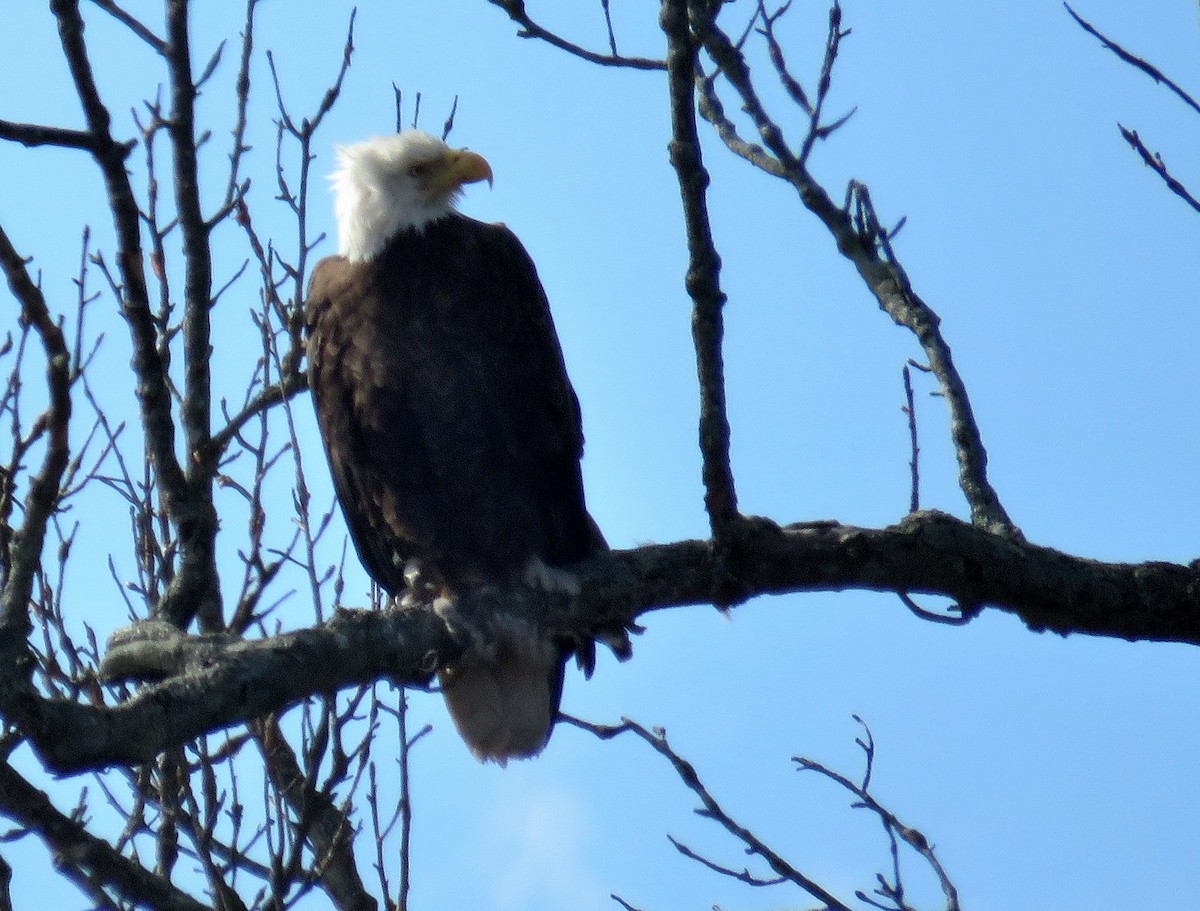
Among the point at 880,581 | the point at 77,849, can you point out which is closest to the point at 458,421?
the point at 880,581

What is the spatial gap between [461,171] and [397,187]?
7.8 inches

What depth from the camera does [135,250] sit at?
216cm

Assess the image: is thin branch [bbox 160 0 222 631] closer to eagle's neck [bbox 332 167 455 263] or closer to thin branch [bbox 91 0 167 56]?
thin branch [bbox 91 0 167 56]

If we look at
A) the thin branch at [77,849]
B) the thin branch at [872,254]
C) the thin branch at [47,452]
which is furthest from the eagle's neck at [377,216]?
the thin branch at [47,452]

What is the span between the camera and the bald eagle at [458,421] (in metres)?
3.87

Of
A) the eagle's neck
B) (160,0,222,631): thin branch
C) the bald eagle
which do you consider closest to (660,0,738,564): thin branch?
(160,0,222,631): thin branch

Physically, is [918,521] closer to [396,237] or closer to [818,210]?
[818,210]

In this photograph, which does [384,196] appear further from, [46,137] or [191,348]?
[46,137]

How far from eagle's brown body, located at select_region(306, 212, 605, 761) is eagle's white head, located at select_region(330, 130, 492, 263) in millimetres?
98

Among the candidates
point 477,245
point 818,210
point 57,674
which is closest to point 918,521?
point 818,210

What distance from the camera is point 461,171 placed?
4348 millimetres

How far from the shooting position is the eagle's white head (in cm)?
420

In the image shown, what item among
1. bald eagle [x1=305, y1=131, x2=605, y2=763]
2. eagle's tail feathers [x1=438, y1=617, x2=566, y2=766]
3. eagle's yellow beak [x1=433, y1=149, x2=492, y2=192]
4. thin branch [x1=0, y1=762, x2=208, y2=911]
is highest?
eagle's yellow beak [x1=433, y1=149, x2=492, y2=192]

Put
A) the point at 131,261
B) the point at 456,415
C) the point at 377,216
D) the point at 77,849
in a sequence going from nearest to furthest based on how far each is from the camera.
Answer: the point at 77,849 → the point at 131,261 → the point at 456,415 → the point at 377,216
